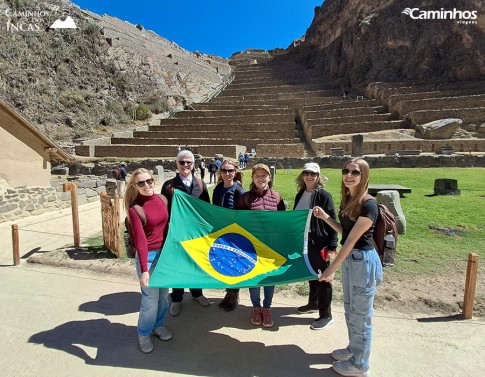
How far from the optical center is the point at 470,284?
3779 mm

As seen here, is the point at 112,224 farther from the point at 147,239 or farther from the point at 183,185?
the point at 147,239

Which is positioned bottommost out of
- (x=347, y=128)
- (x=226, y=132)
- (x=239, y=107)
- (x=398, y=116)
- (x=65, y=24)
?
(x=226, y=132)

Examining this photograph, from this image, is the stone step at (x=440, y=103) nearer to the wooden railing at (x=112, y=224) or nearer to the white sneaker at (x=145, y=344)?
the wooden railing at (x=112, y=224)

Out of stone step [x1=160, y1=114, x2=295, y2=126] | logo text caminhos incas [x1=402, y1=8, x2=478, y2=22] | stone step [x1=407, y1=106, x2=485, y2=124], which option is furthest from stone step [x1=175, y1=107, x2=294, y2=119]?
logo text caminhos incas [x1=402, y1=8, x2=478, y2=22]

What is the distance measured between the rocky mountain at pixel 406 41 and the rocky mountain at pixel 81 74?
25.1 metres

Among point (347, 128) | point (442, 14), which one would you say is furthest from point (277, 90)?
point (442, 14)

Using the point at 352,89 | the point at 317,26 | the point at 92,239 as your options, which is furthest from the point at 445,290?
the point at 317,26

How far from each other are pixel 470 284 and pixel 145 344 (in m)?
3.74

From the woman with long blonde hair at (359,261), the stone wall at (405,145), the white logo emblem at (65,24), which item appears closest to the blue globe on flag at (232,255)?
the woman with long blonde hair at (359,261)

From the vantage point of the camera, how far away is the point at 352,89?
5097 cm

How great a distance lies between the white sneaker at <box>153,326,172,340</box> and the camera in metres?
3.46

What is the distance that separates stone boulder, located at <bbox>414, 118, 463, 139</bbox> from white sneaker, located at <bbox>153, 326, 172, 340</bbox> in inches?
1196

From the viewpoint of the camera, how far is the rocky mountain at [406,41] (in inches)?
1602

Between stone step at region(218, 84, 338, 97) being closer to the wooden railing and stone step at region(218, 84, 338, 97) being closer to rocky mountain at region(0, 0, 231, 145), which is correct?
rocky mountain at region(0, 0, 231, 145)
